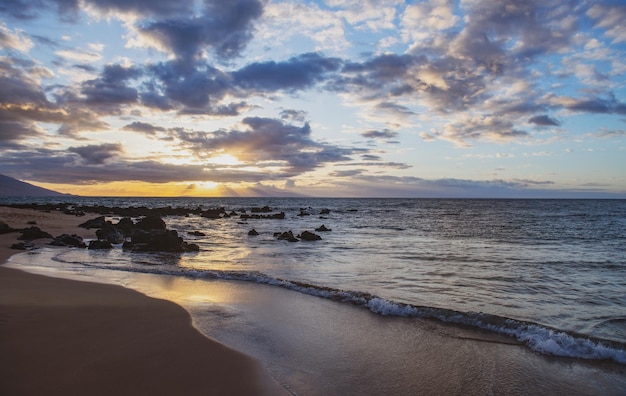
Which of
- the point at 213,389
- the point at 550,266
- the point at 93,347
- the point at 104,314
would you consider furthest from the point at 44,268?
the point at 550,266

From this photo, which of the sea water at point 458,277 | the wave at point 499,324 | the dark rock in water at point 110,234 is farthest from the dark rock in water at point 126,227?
the wave at point 499,324

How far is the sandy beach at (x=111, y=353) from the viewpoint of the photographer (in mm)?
4727

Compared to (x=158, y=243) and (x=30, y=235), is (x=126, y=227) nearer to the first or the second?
(x=30, y=235)

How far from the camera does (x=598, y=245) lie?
23.1 metres

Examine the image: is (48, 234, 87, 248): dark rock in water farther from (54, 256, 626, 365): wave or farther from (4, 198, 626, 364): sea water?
(54, 256, 626, 365): wave

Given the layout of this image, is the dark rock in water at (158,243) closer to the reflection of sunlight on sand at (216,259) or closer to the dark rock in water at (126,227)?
the reflection of sunlight on sand at (216,259)

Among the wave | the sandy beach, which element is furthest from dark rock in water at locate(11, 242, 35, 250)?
the wave

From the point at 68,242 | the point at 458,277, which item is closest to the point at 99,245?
the point at 68,242

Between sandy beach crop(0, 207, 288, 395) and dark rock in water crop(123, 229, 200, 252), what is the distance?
10503 mm

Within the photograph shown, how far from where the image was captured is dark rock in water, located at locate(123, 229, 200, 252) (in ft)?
62.7

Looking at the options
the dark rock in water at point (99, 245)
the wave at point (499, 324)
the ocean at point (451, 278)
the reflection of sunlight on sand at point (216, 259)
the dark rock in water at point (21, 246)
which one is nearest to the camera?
the wave at point (499, 324)

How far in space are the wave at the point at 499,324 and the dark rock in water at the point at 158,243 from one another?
9092 mm

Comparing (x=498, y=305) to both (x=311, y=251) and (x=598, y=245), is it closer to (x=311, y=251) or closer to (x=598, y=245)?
(x=311, y=251)

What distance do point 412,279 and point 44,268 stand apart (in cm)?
1298
